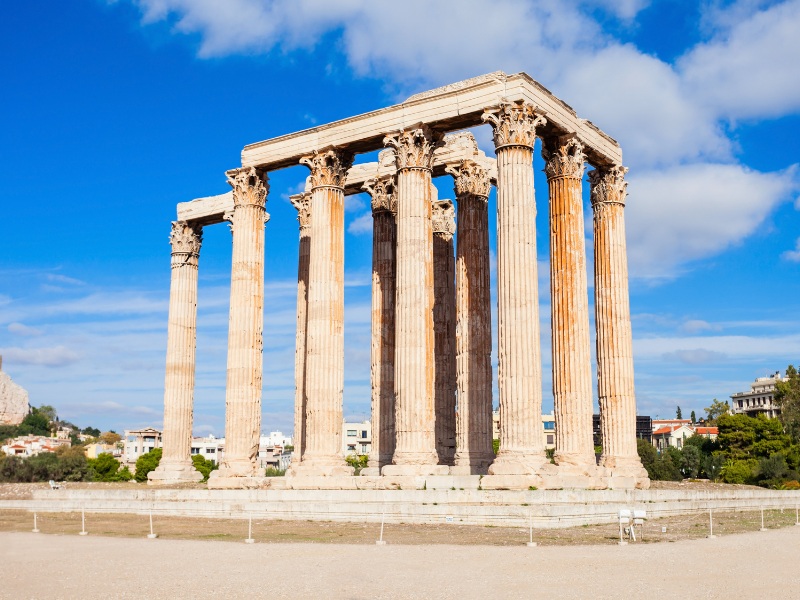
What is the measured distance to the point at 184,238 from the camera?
55.3 meters

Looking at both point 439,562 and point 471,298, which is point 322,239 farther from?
point 439,562

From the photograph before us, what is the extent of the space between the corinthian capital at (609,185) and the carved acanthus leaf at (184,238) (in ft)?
85.4

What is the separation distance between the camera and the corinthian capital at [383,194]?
4553 centimetres

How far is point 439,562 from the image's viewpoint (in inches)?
744

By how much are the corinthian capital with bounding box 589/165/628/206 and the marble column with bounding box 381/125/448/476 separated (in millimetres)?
9306

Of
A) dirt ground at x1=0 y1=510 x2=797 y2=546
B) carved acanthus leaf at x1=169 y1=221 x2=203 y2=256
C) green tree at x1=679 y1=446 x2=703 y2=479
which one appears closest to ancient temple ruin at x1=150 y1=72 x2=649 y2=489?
dirt ground at x1=0 y1=510 x2=797 y2=546

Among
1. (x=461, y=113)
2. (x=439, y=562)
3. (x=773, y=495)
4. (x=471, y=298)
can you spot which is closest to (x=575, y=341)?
(x=471, y=298)

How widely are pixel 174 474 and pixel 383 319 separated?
16.4m

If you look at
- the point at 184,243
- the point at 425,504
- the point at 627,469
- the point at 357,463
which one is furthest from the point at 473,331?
the point at 357,463

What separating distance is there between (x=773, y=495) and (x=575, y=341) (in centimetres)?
1438

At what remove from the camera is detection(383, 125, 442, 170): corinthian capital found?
1523 inches

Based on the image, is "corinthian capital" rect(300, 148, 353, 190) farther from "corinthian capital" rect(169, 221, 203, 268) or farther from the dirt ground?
the dirt ground

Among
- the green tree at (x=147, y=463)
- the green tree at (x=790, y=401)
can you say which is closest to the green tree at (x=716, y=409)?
the green tree at (x=790, y=401)

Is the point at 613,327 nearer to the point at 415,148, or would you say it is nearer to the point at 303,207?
the point at 415,148
